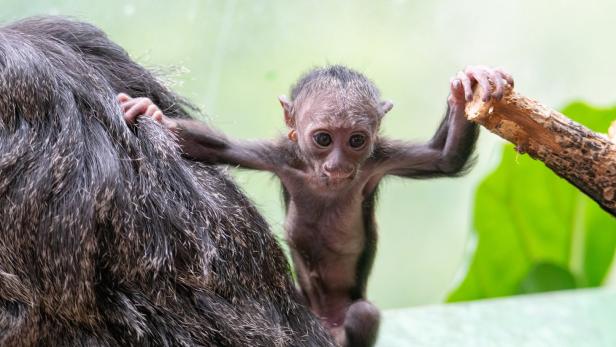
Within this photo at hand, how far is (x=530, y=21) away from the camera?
534 centimetres

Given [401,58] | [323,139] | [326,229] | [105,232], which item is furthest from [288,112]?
[401,58]

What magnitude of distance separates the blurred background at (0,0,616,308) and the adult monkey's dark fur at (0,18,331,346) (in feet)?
5.42

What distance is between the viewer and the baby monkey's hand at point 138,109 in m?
1.97

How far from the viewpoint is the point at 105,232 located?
1812 mm

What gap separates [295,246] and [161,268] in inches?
26.0

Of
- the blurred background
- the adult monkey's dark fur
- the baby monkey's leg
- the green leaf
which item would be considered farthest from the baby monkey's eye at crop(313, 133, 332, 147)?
the green leaf

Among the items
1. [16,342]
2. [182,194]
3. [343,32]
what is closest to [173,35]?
[343,32]

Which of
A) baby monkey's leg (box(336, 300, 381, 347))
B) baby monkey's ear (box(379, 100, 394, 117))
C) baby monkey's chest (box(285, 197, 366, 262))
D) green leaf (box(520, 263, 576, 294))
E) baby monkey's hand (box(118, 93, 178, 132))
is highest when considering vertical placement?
baby monkey's ear (box(379, 100, 394, 117))

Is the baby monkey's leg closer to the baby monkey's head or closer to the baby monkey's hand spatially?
the baby monkey's head

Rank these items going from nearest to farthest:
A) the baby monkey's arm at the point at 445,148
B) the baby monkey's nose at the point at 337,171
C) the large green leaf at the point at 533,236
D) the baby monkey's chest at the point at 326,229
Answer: the baby monkey's arm at the point at 445,148 < the baby monkey's nose at the point at 337,171 < the baby monkey's chest at the point at 326,229 < the large green leaf at the point at 533,236

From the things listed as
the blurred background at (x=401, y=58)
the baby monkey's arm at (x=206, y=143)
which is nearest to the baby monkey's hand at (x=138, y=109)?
the baby monkey's arm at (x=206, y=143)

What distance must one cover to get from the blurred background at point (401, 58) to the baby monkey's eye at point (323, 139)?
1425 mm

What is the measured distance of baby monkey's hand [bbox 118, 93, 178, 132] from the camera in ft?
6.46

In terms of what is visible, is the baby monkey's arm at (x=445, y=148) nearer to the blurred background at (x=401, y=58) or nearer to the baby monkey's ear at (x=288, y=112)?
the baby monkey's ear at (x=288, y=112)
